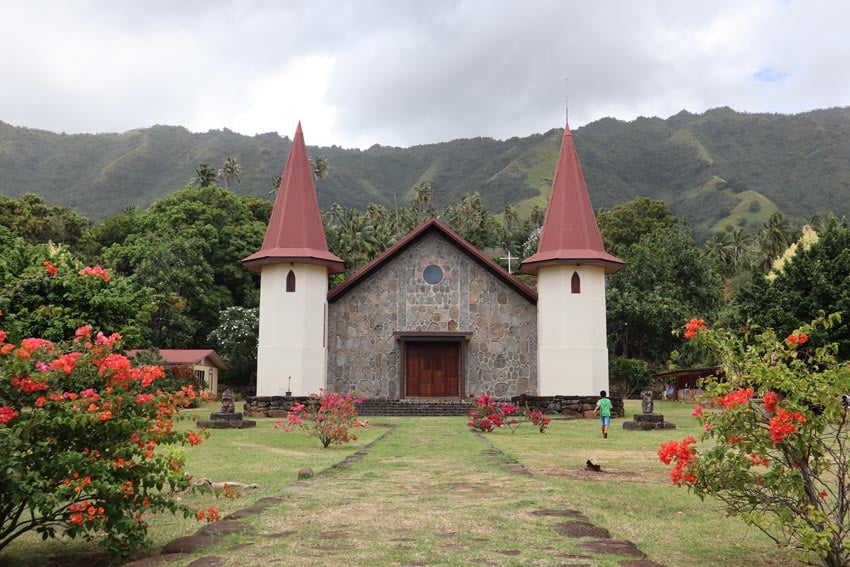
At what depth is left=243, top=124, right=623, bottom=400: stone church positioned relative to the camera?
76.9ft

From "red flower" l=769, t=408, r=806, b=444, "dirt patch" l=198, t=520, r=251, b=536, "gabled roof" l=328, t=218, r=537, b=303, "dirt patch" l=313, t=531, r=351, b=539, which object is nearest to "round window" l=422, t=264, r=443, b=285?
"gabled roof" l=328, t=218, r=537, b=303

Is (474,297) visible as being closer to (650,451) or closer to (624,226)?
(650,451)

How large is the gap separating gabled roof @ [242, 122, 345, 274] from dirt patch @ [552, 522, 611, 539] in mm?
18336

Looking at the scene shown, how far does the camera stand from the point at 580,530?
230 inches

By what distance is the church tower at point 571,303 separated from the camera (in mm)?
23219

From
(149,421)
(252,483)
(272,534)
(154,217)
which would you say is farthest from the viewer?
(154,217)

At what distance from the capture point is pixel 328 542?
5.38m

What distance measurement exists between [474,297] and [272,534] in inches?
785

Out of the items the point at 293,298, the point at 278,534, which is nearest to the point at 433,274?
the point at 293,298

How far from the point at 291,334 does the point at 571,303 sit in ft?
28.4

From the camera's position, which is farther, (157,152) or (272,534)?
(157,152)

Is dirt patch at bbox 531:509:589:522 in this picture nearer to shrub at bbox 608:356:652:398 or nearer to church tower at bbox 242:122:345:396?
church tower at bbox 242:122:345:396

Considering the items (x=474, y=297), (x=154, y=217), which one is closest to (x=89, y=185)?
(x=154, y=217)

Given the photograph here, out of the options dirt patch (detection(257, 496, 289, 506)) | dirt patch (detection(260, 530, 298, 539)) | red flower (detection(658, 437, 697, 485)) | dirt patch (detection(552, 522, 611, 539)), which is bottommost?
dirt patch (detection(552, 522, 611, 539))
